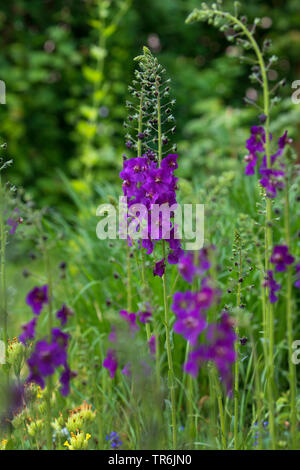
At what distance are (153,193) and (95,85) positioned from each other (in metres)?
3.71

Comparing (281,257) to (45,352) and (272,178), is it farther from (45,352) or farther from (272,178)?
(45,352)

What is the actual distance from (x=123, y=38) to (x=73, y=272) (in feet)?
8.87

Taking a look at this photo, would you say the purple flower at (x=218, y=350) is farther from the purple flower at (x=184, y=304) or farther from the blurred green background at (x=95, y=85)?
the blurred green background at (x=95, y=85)

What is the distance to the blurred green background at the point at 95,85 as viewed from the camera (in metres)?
4.98

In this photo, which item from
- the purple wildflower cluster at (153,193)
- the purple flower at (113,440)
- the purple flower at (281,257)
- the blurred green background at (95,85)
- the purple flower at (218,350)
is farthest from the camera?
the blurred green background at (95,85)

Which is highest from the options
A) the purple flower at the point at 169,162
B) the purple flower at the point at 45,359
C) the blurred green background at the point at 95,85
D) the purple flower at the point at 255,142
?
the blurred green background at the point at 95,85

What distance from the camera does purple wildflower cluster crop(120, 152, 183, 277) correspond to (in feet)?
4.44

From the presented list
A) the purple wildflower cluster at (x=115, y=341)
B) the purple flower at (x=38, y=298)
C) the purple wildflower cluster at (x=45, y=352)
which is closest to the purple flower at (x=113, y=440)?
the purple wildflower cluster at (x=115, y=341)

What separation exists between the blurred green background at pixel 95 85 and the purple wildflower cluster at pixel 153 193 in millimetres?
3152

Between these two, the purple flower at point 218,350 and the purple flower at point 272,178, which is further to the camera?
the purple flower at point 272,178

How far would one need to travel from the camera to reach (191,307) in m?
1.08

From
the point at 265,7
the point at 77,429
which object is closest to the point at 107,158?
the point at 265,7

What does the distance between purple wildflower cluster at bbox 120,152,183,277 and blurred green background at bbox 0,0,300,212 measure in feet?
10.3

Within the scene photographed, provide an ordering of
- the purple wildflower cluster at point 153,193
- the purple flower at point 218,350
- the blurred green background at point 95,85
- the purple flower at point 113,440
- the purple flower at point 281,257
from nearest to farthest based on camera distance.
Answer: the purple flower at point 218,350, the purple flower at point 281,257, the purple wildflower cluster at point 153,193, the purple flower at point 113,440, the blurred green background at point 95,85
